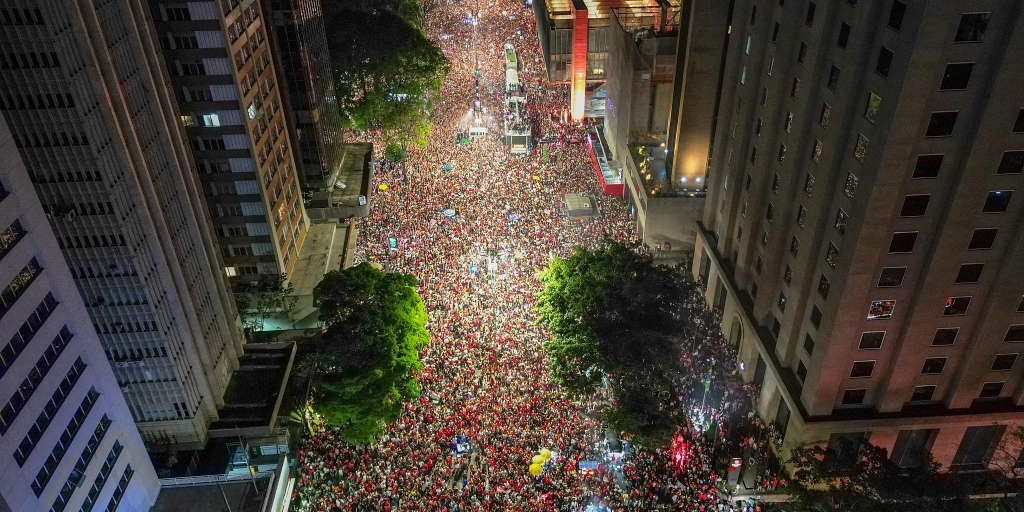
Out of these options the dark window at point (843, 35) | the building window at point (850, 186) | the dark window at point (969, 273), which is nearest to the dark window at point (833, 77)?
the dark window at point (843, 35)

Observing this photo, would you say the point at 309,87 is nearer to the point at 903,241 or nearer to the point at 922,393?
the point at 903,241

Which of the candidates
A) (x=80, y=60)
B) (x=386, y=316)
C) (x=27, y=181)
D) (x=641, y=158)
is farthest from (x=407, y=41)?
(x=27, y=181)

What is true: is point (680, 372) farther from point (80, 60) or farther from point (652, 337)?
point (80, 60)

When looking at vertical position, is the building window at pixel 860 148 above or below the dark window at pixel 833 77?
below

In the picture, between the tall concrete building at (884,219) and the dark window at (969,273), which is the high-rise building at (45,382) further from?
the dark window at (969,273)

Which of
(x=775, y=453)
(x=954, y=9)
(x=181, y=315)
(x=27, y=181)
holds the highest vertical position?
(x=954, y=9)

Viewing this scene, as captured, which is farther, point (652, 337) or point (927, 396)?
point (652, 337)
